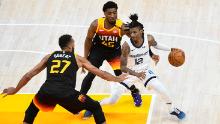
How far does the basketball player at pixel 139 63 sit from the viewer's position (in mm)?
8758

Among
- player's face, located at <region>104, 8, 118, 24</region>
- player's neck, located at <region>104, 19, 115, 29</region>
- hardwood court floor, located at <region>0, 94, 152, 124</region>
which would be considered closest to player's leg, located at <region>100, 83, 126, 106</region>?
hardwood court floor, located at <region>0, 94, 152, 124</region>

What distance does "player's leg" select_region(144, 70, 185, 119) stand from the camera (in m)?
8.93

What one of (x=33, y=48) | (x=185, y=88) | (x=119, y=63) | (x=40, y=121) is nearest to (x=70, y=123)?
(x=40, y=121)

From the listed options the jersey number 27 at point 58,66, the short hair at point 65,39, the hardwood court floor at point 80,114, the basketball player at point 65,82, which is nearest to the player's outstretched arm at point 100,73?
the basketball player at point 65,82

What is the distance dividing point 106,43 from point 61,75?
147 centimetres

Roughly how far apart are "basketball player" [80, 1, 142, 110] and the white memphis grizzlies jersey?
0.31 meters

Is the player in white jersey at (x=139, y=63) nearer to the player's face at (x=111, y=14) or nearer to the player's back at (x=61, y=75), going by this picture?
the player's face at (x=111, y=14)

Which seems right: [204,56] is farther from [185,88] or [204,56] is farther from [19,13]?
[19,13]

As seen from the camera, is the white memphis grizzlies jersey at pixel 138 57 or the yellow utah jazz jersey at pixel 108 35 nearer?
the white memphis grizzlies jersey at pixel 138 57

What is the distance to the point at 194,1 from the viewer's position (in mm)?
12805

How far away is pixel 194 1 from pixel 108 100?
4414mm

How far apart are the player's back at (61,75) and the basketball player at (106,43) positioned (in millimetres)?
1182

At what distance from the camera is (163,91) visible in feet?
29.2

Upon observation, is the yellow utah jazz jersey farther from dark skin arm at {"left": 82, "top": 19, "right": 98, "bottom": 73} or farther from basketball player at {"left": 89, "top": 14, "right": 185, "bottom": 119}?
basketball player at {"left": 89, "top": 14, "right": 185, "bottom": 119}
